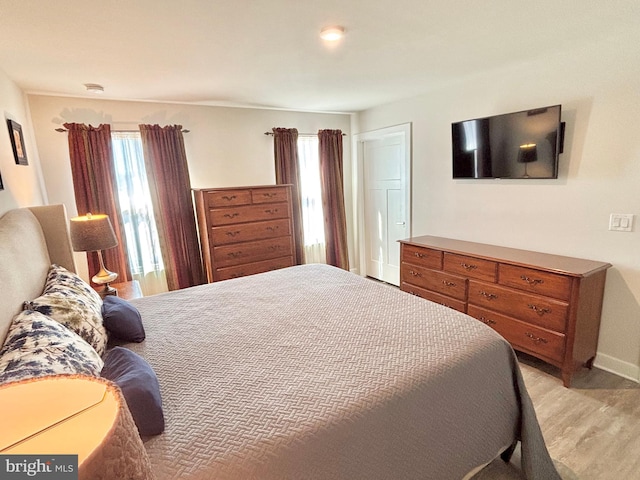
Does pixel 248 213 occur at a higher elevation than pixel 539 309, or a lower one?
higher

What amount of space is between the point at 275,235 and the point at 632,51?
325cm

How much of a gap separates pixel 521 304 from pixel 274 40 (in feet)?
8.27

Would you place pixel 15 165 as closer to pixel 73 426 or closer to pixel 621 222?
pixel 73 426

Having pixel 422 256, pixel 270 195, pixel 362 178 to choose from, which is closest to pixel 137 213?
pixel 270 195

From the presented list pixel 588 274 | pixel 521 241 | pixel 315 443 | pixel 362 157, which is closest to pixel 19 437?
pixel 315 443

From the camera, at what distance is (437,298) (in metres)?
3.24

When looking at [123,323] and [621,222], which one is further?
[621,222]

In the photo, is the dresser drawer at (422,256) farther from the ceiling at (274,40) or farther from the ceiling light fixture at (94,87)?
the ceiling light fixture at (94,87)

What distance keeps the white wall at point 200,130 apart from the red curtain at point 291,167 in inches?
4.1

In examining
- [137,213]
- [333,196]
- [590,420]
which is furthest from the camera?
[333,196]

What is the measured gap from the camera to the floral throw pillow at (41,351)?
0.99 m

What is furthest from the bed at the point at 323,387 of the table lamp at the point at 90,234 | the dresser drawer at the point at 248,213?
the dresser drawer at the point at 248,213

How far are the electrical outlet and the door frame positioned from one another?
1.89 meters

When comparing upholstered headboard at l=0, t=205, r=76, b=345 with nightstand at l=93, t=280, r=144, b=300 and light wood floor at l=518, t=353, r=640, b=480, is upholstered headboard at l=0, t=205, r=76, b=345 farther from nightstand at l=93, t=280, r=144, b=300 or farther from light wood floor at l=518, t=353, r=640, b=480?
light wood floor at l=518, t=353, r=640, b=480
